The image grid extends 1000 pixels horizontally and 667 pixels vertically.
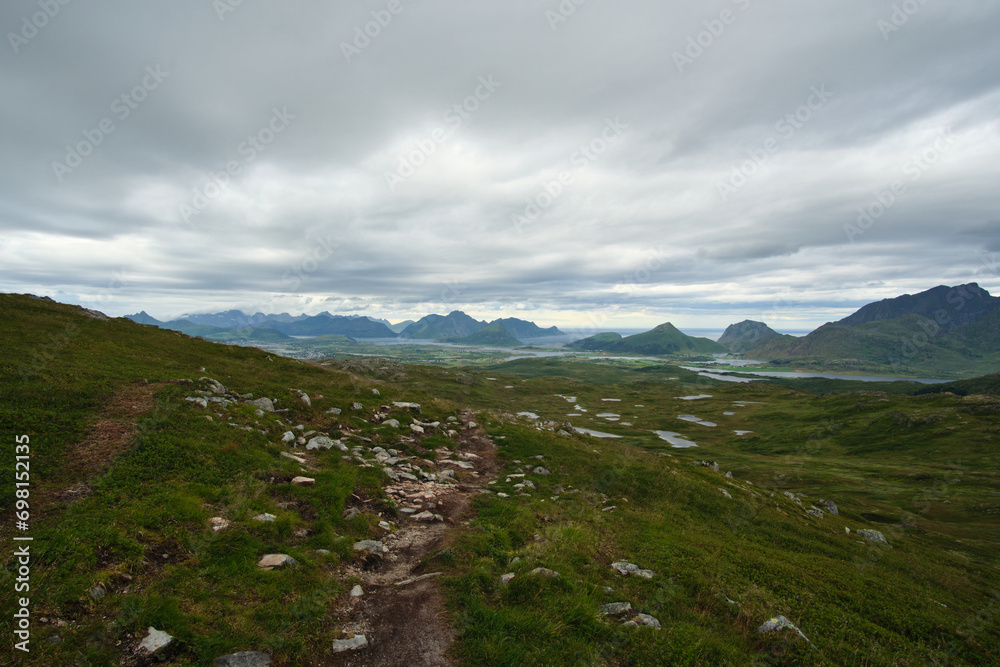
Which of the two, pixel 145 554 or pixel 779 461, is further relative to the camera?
pixel 779 461

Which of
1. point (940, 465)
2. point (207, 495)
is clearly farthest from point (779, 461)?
point (207, 495)

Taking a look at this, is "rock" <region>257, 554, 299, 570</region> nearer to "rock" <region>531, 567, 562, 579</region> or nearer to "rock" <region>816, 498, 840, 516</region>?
"rock" <region>531, 567, 562, 579</region>

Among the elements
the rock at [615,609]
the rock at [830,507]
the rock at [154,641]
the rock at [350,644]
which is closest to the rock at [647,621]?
the rock at [615,609]

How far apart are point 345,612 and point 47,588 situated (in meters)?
6.16

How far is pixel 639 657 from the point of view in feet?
31.7

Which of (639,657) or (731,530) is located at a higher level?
(639,657)

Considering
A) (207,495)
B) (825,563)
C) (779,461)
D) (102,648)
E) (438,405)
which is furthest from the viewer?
(779,461)

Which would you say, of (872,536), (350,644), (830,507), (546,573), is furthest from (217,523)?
(830,507)

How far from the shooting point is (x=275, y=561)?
11164 millimetres

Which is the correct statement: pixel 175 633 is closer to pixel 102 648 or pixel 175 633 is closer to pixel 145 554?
pixel 102 648

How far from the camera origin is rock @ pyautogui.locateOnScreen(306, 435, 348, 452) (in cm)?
2133

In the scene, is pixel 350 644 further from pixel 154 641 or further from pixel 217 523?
pixel 217 523

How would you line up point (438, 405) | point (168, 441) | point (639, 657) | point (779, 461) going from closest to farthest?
point (639, 657)
point (168, 441)
point (438, 405)
point (779, 461)

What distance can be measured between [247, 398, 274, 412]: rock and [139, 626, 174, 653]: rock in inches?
709
